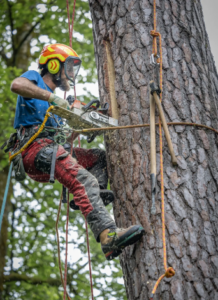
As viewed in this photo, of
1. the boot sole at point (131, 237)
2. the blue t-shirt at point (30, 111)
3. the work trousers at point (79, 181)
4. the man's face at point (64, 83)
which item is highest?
the man's face at point (64, 83)

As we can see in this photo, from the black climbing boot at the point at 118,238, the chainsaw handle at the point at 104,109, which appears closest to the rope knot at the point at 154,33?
A: the chainsaw handle at the point at 104,109

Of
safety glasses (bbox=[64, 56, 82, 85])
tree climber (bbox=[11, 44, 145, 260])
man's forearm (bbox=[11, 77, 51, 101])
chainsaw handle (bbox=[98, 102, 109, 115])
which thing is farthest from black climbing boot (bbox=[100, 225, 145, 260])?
safety glasses (bbox=[64, 56, 82, 85])

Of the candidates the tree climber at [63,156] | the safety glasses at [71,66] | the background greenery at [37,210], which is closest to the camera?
the tree climber at [63,156]

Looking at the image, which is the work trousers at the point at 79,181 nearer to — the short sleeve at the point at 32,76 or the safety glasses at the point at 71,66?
the short sleeve at the point at 32,76

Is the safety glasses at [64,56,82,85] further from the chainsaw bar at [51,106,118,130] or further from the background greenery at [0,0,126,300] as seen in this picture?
the background greenery at [0,0,126,300]

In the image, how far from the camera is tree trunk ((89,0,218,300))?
2.25m

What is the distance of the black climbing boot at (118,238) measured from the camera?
235cm

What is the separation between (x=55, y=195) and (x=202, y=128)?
14.9ft

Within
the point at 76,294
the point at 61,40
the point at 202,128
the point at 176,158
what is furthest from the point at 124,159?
the point at 61,40

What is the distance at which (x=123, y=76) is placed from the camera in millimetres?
2924

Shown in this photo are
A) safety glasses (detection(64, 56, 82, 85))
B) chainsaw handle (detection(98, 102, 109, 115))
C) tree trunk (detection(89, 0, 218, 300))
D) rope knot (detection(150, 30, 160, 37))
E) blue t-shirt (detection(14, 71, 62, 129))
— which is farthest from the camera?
safety glasses (detection(64, 56, 82, 85))

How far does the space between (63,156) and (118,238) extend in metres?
0.74

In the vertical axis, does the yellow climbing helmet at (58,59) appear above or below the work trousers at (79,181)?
above

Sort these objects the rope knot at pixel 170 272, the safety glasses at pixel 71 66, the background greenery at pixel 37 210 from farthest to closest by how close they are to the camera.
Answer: the background greenery at pixel 37 210 < the safety glasses at pixel 71 66 < the rope knot at pixel 170 272
